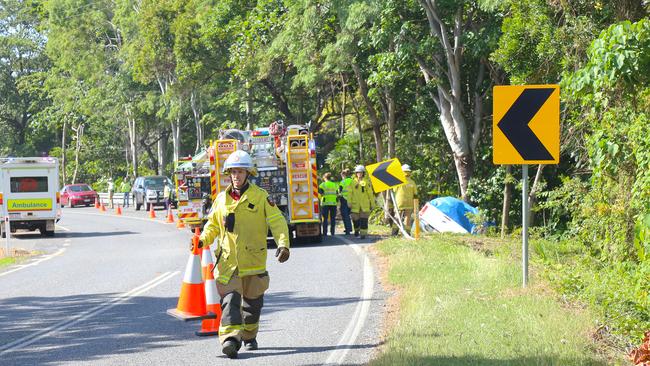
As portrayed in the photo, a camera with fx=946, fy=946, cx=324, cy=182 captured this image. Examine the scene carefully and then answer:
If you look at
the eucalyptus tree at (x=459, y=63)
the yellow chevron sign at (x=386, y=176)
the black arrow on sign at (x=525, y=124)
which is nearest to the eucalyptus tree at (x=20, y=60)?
the eucalyptus tree at (x=459, y=63)

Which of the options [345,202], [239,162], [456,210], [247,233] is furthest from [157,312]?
[456,210]

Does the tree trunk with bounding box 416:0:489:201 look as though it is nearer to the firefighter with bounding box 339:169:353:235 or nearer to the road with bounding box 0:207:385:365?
the firefighter with bounding box 339:169:353:235

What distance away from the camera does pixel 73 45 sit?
62.2 m

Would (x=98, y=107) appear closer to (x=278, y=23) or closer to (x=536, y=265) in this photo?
(x=278, y=23)

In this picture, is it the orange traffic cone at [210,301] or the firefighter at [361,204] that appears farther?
the firefighter at [361,204]

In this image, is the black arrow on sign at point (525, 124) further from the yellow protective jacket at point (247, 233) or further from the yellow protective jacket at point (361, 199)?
the yellow protective jacket at point (361, 199)

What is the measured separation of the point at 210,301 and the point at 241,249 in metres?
1.28

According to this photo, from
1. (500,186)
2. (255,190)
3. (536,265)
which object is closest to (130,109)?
(500,186)

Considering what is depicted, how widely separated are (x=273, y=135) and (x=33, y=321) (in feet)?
42.0

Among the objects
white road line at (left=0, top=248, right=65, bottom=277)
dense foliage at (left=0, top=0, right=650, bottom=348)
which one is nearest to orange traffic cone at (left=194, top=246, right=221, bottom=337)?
dense foliage at (left=0, top=0, right=650, bottom=348)

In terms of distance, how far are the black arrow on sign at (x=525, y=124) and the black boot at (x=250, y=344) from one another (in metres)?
4.42

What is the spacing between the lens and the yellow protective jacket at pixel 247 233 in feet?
29.0

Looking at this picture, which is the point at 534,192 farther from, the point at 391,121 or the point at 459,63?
the point at 391,121

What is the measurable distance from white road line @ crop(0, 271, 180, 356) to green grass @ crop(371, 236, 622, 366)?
3.94 m
